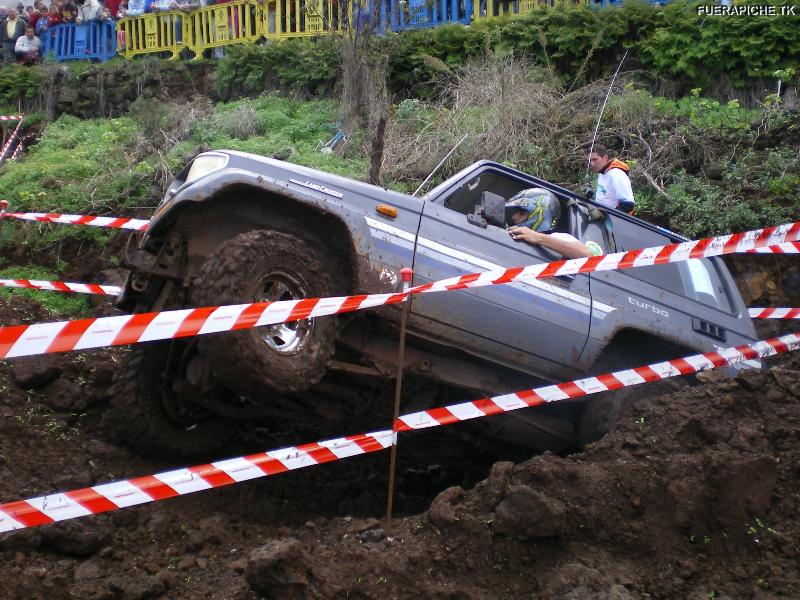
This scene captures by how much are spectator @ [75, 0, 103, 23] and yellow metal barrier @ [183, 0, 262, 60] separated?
223 cm

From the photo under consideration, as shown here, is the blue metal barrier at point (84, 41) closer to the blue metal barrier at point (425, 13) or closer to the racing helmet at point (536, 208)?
the blue metal barrier at point (425, 13)

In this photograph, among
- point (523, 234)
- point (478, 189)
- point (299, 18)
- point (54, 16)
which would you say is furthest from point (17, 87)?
point (523, 234)

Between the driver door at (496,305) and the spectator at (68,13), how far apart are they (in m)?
16.1

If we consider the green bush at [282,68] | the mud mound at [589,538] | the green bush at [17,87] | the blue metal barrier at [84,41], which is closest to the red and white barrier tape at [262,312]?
the mud mound at [589,538]

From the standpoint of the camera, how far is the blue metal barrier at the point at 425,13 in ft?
50.3

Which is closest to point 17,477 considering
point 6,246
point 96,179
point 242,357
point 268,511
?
point 268,511

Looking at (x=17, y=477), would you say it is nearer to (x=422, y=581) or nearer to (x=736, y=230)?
(x=422, y=581)

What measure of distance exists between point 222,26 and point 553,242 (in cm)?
1292

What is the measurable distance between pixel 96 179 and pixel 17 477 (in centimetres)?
660

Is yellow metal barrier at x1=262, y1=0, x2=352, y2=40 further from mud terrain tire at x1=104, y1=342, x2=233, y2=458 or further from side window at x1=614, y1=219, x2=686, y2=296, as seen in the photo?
mud terrain tire at x1=104, y1=342, x2=233, y2=458

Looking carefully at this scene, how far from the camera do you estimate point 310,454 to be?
4926 mm

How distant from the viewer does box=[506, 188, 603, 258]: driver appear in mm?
6160

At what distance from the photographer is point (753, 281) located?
32.7 feet

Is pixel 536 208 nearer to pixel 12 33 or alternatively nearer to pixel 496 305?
pixel 496 305
